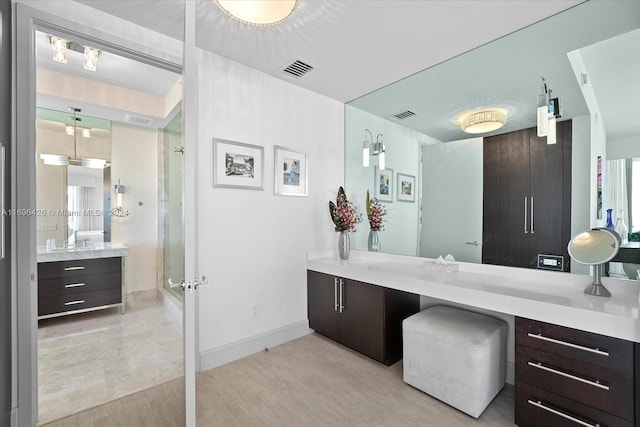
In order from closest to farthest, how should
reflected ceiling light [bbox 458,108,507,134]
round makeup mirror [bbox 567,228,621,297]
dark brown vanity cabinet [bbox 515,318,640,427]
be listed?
dark brown vanity cabinet [bbox 515,318,640,427] → round makeup mirror [bbox 567,228,621,297] → reflected ceiling light [bbox 458,108,507,134]

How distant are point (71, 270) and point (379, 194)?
10.0 ft

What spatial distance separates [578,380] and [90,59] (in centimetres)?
409

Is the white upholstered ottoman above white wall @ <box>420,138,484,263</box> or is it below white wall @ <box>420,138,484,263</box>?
below

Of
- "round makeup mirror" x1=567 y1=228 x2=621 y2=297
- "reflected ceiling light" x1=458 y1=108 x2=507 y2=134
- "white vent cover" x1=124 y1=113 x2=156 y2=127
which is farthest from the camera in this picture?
"white vent cover" x1=124 y1=113 x2=156 y2=127

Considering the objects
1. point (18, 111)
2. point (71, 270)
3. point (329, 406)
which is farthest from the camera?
point (71, 270)

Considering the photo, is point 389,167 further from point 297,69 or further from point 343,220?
point 297,69

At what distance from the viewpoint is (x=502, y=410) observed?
1.86 meters

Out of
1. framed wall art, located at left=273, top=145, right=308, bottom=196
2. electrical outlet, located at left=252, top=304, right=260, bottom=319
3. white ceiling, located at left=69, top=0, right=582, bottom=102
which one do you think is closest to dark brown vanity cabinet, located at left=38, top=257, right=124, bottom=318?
electrical outlet, located at left=252, top=304, right=260, bottom=319

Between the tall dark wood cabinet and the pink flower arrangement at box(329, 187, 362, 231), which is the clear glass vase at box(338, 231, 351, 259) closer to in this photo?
the pink flower arrangement at box(329, 187, 362, 231)

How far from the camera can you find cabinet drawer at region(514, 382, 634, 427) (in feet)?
4.52

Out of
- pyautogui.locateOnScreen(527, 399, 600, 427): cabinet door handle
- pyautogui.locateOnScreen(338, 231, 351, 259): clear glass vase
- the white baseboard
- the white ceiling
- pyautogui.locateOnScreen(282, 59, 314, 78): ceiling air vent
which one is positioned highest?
pyautogui.locateOnScreen(282, 59, 314, 78): ceiling air vent

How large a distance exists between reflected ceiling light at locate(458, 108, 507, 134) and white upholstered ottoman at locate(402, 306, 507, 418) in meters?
1.56

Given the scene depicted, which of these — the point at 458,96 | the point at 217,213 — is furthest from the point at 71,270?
the point at 458,96

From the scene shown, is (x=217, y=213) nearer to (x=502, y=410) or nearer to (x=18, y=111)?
(x=18, y=111)
